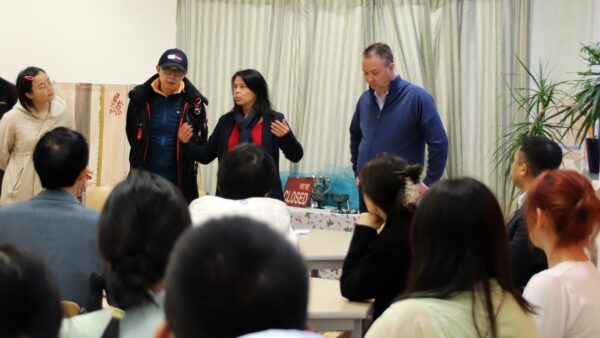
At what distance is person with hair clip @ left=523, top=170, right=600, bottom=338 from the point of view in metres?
2.27

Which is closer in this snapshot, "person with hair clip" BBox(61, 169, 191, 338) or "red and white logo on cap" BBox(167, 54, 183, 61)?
"person with hair clip" BBox(61, 169, 191, 338)

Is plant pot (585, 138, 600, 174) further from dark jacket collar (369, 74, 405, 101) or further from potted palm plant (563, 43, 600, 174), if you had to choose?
dark jacket collar (369, 74, 405, 101)

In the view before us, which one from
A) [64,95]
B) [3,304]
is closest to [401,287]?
[3,304]

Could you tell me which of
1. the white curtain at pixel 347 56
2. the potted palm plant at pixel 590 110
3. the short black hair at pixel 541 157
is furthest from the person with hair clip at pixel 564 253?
the white curtain at pixel 347 56

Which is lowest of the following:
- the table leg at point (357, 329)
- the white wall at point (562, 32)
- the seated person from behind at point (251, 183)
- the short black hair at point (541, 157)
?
the table leg at point (357, 329)

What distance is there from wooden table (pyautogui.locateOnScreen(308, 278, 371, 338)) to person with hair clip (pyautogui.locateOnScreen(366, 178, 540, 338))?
3.40 feet

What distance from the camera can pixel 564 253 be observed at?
2385 millimetres

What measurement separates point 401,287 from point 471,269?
1.07 meters

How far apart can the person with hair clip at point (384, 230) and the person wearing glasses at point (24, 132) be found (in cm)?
283

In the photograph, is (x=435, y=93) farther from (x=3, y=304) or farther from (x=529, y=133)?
(x=3, y=304)

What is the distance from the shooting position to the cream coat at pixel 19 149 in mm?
5000

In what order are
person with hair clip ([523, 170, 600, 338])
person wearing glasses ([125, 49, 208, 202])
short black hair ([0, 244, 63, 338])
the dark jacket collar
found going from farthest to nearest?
the dark jacket collar, person wearing glasses ([125, 49, 208, 202]), person with hair clip ([523, 170, 600, 338]), short black hair ([0, 244, 63, 338])

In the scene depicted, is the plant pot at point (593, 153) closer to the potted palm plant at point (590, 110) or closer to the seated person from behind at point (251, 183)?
the potted palm plant at point (590, 110)

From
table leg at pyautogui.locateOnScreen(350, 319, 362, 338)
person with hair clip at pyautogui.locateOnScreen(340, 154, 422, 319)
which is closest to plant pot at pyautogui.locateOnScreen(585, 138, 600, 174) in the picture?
person with hair clip at pyautogui.locateOnScreen(340, 154, 422, 319)
